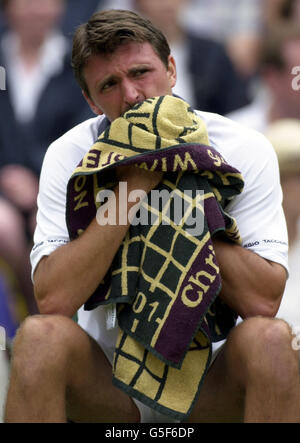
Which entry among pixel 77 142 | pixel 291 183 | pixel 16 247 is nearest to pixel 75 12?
pixel 16 247

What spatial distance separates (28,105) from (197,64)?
82cm

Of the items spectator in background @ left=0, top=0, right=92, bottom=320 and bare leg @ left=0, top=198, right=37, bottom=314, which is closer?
bare leg @ left=0, top=198, right=37, bottom=314

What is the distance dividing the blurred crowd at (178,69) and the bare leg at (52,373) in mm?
1845

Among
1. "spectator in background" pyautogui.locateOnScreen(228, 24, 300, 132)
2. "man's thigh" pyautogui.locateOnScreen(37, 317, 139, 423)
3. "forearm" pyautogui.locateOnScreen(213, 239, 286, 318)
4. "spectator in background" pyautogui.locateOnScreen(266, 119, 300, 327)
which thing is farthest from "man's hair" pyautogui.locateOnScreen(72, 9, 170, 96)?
"spectator in background" pyautogui.locateOnScreen(228, 24, 300, 132)

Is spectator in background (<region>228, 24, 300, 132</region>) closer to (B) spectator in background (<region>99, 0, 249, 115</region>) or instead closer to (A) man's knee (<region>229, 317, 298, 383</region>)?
(B) spectator in background (<region>99, 0, 249, 115</region>)

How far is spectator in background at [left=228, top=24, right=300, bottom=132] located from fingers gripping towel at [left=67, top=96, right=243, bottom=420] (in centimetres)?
197

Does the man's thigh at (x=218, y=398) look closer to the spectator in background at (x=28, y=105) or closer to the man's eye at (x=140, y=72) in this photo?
the man's eye at (x=140, y=72)

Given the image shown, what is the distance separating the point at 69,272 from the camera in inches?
91.9

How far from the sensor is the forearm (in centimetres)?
233

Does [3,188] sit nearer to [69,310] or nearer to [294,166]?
[294,166]

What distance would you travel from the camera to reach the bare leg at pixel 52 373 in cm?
217

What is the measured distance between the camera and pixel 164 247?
2.32m

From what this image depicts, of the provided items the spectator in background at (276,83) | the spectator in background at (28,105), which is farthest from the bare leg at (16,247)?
the spectator in background at (276,83)
